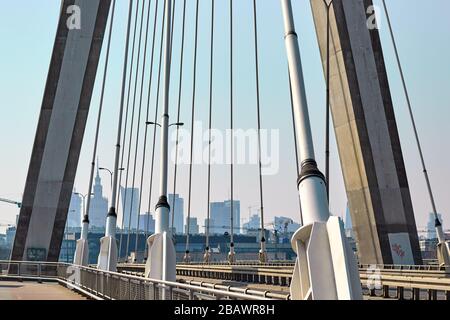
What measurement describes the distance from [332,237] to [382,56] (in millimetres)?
30434

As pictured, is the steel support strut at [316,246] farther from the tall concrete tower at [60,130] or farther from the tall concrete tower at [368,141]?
the tall concrete tower at [60,130]

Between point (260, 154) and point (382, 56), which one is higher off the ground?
point (382, 56)

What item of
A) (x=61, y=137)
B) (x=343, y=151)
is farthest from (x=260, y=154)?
(x=61, y=137)

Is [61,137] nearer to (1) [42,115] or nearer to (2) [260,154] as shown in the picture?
(1) [42,115]

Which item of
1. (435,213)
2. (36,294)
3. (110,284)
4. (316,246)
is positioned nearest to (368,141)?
(435,213)

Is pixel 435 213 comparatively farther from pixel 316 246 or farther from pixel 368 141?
pixel 316 246

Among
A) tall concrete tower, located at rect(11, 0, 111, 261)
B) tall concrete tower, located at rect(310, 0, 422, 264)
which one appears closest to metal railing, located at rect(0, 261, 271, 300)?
tall concrete tower, located at rect(11, 0, 111, 261)

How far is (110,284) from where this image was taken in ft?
55.1

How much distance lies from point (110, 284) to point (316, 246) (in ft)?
35.7

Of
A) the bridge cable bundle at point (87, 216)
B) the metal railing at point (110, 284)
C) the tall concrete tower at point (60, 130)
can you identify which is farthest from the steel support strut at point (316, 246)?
the tall concrete tower at point (60, 130)
